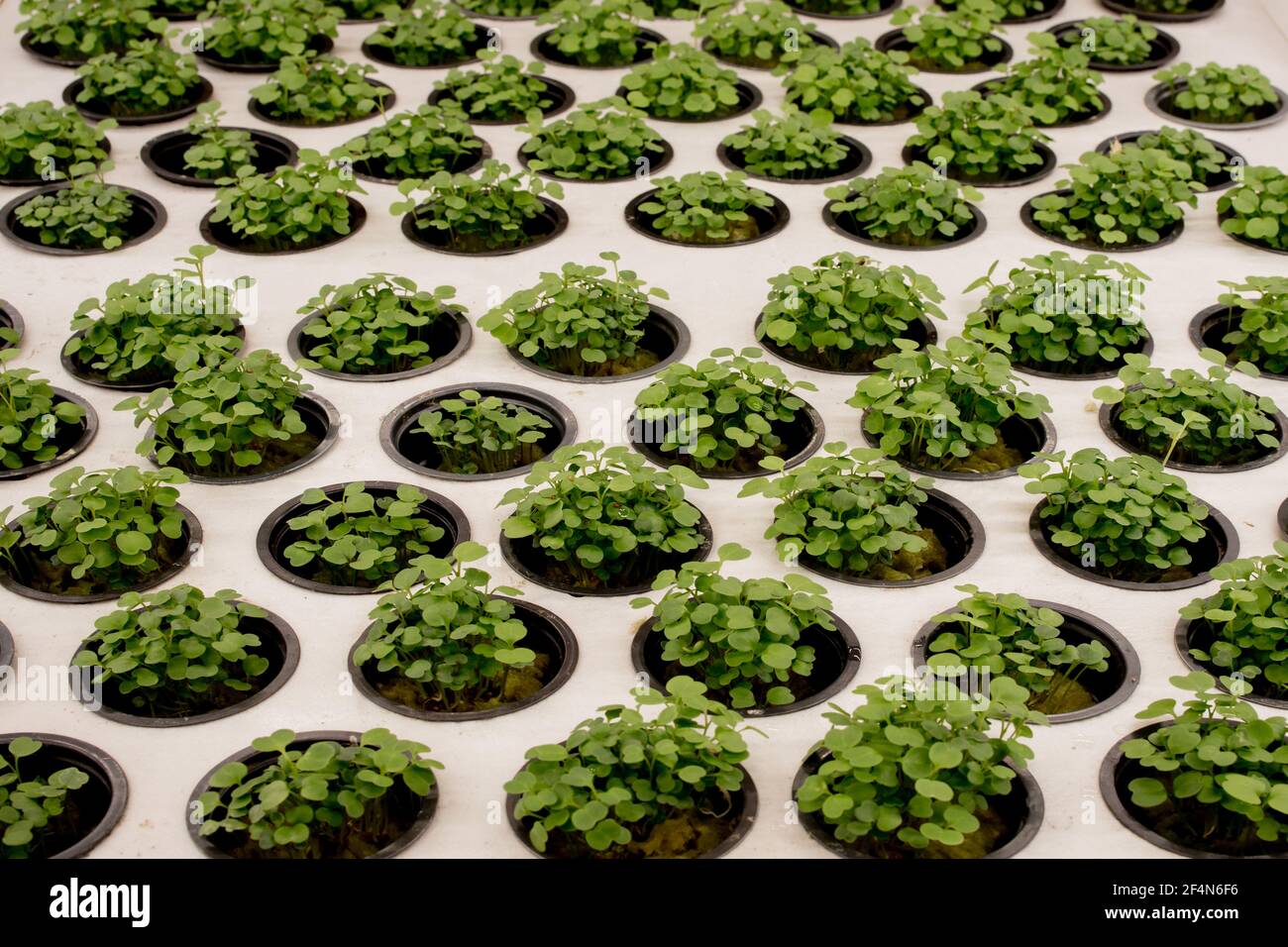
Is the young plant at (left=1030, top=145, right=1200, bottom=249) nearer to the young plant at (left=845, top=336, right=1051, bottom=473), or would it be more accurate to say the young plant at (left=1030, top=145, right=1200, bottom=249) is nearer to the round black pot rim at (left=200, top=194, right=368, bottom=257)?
the young plant at (left=845, top=336, right=1051, bottom=473)

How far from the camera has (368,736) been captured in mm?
3078

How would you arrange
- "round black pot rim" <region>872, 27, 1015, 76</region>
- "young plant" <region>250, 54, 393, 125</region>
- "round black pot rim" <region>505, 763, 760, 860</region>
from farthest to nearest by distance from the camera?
1. "round black pot rim" <region>872, 27, 1015, 76</region>
2. "young plant" <region>250, 54, 393, 125</region>
3. "round black pot rim" <region>505, 763, 760, 860</region>

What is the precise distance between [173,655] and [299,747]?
34cm

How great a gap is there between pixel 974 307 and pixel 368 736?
2.55m

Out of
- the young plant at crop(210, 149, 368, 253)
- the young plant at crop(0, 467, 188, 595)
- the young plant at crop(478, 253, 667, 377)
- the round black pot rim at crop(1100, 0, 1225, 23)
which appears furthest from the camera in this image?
the round black pot rim at crop(1100, 0, 1225, 23)

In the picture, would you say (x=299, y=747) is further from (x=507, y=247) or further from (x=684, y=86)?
(x=684, y=86)

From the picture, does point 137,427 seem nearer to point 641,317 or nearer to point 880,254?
point 641,317

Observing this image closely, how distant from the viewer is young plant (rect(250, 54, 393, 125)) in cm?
576

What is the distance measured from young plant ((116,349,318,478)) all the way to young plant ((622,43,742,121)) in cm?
217

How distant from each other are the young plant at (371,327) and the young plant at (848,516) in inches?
48.3

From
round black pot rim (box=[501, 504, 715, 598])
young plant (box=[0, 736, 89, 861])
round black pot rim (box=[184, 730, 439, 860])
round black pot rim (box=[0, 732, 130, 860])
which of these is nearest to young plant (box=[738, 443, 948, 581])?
round black pot rim (box=[501, 504, 715, 598])

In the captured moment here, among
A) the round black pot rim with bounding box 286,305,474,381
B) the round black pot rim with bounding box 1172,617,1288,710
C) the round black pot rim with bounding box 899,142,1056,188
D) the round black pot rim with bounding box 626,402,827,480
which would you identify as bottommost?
the round black pot rim with bounding box 286,305,474,381

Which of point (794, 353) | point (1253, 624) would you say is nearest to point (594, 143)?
point (794, 353)

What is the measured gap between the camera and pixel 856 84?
19.1ft
